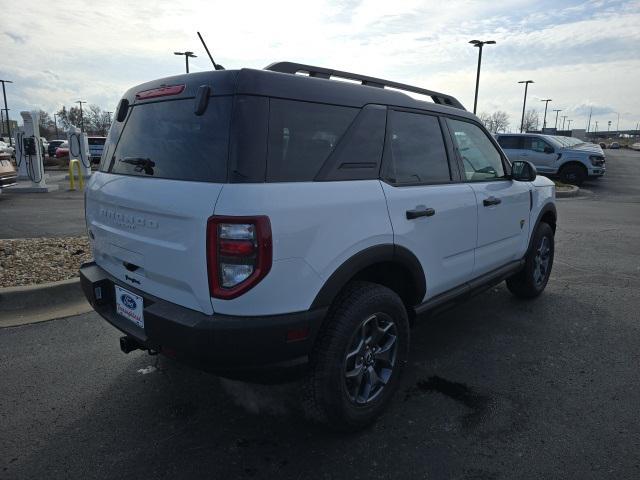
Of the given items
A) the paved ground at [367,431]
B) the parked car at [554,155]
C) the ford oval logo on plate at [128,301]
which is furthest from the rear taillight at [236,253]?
the parked car at [554,155]

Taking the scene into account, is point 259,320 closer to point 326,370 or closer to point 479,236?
point 326,370

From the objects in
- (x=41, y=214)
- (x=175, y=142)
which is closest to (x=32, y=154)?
(x=41, y=214)

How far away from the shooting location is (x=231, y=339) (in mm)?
2074

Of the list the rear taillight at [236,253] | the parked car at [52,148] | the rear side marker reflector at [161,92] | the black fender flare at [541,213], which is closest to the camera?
the rear taillight at [236,253]

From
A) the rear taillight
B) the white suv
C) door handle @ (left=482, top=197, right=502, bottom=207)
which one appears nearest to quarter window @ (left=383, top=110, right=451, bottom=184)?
the white suv

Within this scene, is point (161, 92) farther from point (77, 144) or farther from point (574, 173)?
point (574, 173)

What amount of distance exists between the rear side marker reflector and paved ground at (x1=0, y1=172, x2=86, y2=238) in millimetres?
5177

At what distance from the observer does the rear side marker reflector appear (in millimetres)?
2488

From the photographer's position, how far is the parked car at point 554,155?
56.5 ft

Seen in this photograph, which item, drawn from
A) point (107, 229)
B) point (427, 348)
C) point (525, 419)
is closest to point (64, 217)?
point (107, 229)

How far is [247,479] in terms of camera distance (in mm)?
2270

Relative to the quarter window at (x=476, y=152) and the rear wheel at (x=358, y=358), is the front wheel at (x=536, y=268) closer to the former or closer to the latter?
the quarter window at (x=476, y=152)

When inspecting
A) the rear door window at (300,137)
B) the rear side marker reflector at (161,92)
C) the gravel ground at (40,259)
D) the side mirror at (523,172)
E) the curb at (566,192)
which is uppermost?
the rear side marker reflector at (161,92)

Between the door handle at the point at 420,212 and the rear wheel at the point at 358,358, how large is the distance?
480 mm
